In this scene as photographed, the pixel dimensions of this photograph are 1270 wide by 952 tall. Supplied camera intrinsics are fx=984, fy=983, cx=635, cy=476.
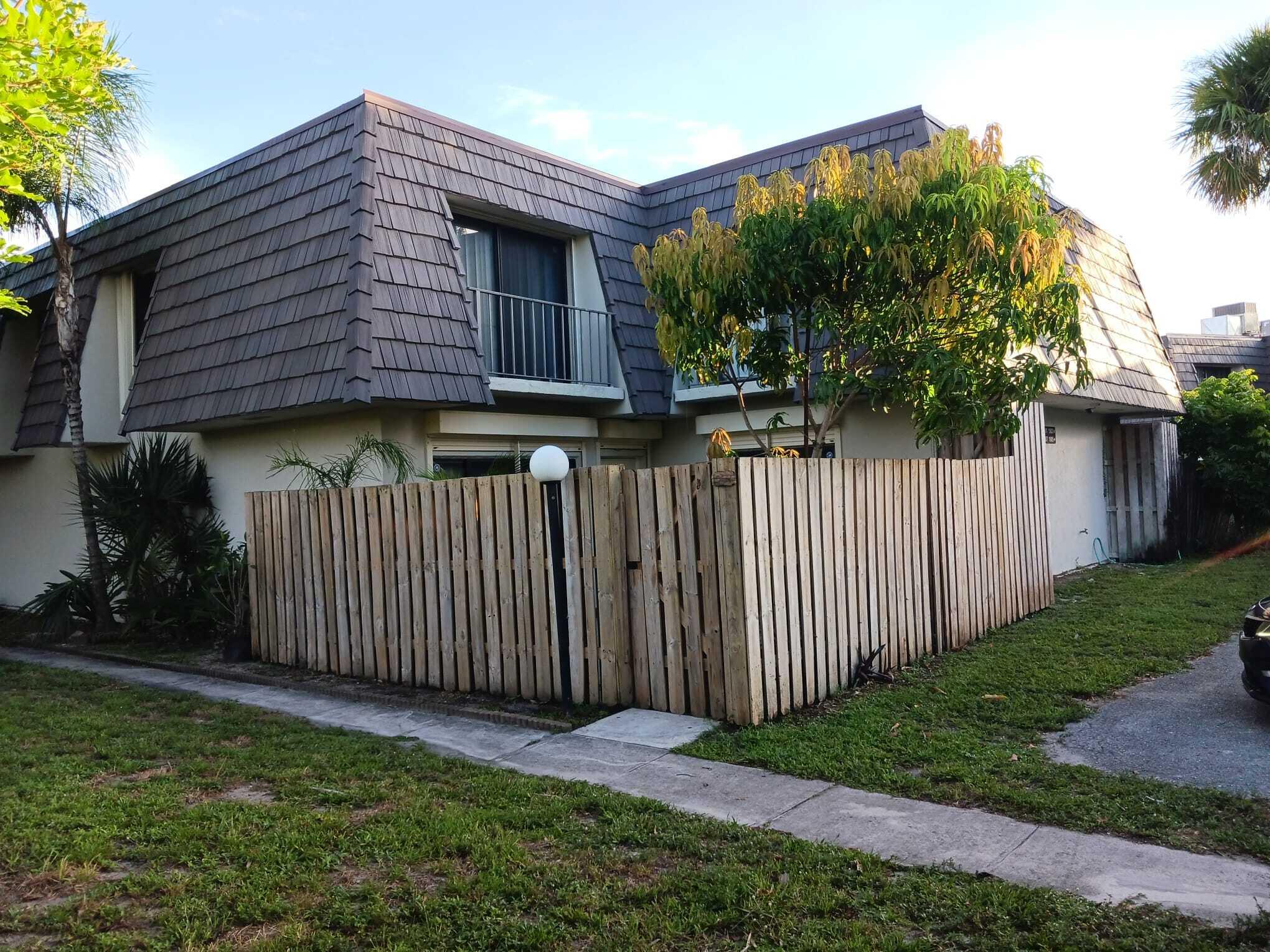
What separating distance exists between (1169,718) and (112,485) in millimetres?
10789

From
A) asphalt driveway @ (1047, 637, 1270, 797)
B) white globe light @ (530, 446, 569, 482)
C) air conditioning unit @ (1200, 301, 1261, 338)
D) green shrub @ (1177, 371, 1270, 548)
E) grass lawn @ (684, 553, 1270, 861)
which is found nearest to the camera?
grass lawn @ (684, 553, 1270, 861)

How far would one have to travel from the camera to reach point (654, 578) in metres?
6.73

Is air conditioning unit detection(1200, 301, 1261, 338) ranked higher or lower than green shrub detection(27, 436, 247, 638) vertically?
higher

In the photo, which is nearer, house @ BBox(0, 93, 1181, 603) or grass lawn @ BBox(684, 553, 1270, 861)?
grass lawn @ BBox(684, 553, 1270, 861)

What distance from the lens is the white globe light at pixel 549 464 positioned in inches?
266

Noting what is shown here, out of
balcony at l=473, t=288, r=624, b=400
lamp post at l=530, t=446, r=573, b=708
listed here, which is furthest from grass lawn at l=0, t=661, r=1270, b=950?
balcony at l=473, t=288, r=624, b=400

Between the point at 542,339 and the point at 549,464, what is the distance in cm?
565

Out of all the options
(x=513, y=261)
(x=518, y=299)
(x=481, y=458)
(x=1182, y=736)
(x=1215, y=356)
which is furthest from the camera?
(x=1215, y=356)

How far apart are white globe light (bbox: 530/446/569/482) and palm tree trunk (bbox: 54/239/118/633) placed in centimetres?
726

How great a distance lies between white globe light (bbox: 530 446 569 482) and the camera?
6.77m

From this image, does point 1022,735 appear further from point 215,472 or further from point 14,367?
point 14,367

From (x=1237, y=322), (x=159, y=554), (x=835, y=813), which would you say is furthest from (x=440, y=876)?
(x=1237, y=322)

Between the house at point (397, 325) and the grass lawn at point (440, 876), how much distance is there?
4689 mm

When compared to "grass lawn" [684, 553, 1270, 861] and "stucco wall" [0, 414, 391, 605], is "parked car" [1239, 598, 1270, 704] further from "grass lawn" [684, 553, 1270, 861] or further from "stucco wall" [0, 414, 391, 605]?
"stucco wall" [0, 414, 391, 605]
